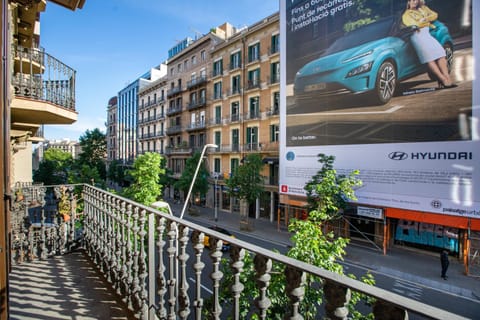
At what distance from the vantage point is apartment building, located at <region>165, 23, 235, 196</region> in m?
29.2

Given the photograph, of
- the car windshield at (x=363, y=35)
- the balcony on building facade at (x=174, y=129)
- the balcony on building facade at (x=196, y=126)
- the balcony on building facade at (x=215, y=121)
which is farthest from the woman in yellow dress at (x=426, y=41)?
→ the balcony on building facade at (x=174, y=129)

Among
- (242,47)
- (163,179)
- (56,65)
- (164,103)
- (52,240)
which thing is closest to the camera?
(52,240)

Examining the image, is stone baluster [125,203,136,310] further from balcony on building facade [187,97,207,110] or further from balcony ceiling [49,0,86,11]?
balcony on building facade [187,97,207,110]

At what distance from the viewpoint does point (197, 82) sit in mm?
29859

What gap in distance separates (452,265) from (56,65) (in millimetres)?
18079

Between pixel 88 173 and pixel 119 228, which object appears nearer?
pixel 119 228

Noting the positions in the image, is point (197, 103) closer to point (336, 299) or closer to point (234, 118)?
point (234, 118)

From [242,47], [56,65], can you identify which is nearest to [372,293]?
[56,65]

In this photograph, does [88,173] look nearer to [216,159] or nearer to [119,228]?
[216,159]

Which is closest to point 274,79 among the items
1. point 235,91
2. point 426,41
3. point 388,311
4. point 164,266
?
point 235,91

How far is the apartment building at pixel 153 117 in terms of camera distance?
37969 mm

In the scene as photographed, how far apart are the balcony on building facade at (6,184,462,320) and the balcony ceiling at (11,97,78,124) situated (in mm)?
1722

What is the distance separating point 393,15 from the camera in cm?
1316

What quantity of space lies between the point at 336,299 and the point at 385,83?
15.0m
